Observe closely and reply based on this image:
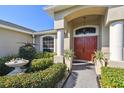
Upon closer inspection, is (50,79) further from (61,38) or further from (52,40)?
(52,40)

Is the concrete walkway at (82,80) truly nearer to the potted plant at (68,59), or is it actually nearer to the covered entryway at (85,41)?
the potted plant at (68,59)

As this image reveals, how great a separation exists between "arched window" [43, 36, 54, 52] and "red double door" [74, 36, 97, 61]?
9.07 feet

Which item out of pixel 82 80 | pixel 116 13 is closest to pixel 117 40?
pixel 116 13

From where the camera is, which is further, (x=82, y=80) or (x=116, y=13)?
(x=82, y=80)

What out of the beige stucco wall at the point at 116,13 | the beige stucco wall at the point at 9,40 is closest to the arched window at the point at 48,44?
the beige stucco wall at the point at 9,40

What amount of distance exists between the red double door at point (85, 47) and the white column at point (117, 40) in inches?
152

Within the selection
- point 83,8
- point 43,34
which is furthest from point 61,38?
point 43,34

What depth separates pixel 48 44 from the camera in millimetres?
12672

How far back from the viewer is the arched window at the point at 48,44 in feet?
40.9

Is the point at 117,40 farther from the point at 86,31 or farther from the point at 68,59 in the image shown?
the point at 86,31

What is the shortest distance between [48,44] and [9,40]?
3772 millimetres

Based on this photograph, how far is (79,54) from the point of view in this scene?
34.4ft

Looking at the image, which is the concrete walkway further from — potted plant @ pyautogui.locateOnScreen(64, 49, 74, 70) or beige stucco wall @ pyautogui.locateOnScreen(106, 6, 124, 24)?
beige stucco wall @ pyautogui.locateOnScreen(106, 6, 124, 24)
